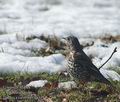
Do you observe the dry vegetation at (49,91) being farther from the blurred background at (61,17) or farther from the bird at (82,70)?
the blurred background at (61,17)

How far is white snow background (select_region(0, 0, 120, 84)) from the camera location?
27.0 ft

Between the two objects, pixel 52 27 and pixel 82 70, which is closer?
pixel 82 70

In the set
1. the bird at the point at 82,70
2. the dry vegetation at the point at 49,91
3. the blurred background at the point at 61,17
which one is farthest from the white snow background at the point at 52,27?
the bird at the point at 82,70

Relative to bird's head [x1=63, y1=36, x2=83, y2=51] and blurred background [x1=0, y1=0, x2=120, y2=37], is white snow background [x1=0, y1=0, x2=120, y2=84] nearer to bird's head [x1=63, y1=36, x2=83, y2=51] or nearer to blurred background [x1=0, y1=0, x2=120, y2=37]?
blurred background [x1=0, y1=0, x2=120, y2=37]

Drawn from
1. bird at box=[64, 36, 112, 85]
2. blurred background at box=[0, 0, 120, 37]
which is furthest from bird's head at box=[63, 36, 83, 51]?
blurred background at box=[0, 0, 120, 37]

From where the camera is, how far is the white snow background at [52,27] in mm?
8234

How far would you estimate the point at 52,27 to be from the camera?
1196cm

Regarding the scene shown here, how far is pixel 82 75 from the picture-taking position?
7004mm

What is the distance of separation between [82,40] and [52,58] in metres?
2.12

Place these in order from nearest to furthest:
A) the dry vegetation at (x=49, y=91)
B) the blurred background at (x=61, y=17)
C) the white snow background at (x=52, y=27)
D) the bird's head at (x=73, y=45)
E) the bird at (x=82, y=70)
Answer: the dry vegetation at (x=49, y=91) → the bird at (x=82, y=70) → the bird's head at (x=73, y=45) → the white snow background at (x=52, y=27) → the blurred background at (x=61, y=17)

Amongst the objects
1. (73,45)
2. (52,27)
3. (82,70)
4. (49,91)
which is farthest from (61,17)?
(49,91)

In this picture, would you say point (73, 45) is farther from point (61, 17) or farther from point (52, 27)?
point (61, 17)

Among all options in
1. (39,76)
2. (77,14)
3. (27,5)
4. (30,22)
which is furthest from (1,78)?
(27,5)

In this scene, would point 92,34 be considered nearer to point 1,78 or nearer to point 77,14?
point 77,14
